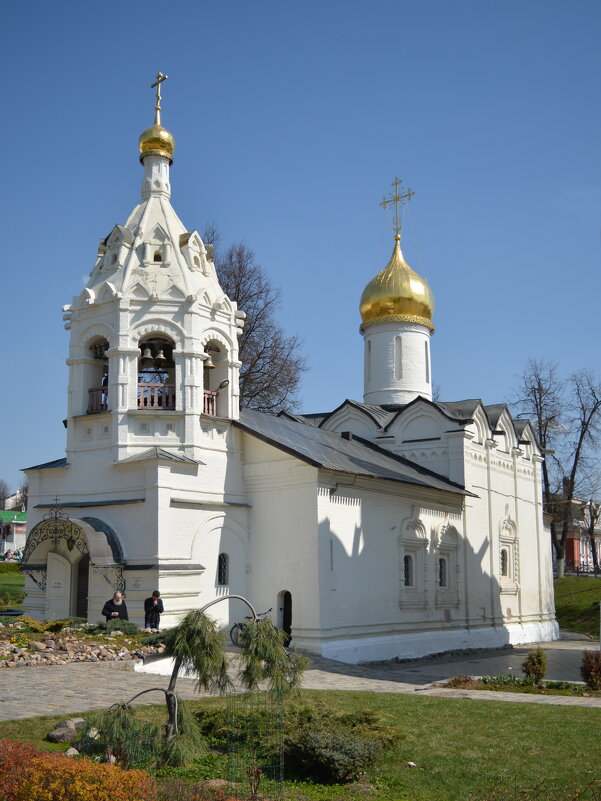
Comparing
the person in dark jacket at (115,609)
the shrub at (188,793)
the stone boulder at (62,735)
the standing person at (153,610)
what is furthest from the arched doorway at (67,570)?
the shrub at (188,793)

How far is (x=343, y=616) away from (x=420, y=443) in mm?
7250

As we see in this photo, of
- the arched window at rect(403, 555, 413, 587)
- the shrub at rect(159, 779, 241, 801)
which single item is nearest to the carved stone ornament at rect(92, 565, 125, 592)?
the arched window at rect(403, 555, 413, 587)

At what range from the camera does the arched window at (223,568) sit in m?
17.5

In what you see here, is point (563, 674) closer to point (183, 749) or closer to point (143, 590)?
point (143, 590)

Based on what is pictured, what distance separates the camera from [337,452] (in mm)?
19875

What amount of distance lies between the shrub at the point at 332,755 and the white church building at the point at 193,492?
883cm

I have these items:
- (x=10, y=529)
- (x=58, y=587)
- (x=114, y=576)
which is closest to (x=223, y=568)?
(x=114, y=576)

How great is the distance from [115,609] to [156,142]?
9970mm

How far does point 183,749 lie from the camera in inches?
270

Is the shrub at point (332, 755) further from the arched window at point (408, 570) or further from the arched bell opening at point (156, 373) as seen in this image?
the arched window at point (408, 570)

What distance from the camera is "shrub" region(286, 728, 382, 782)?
7043mm

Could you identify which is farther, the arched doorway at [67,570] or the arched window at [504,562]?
the arched window at [504,562]

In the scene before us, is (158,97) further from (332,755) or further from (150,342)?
(332,755)

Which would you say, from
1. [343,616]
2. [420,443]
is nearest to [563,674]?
[343,616]
